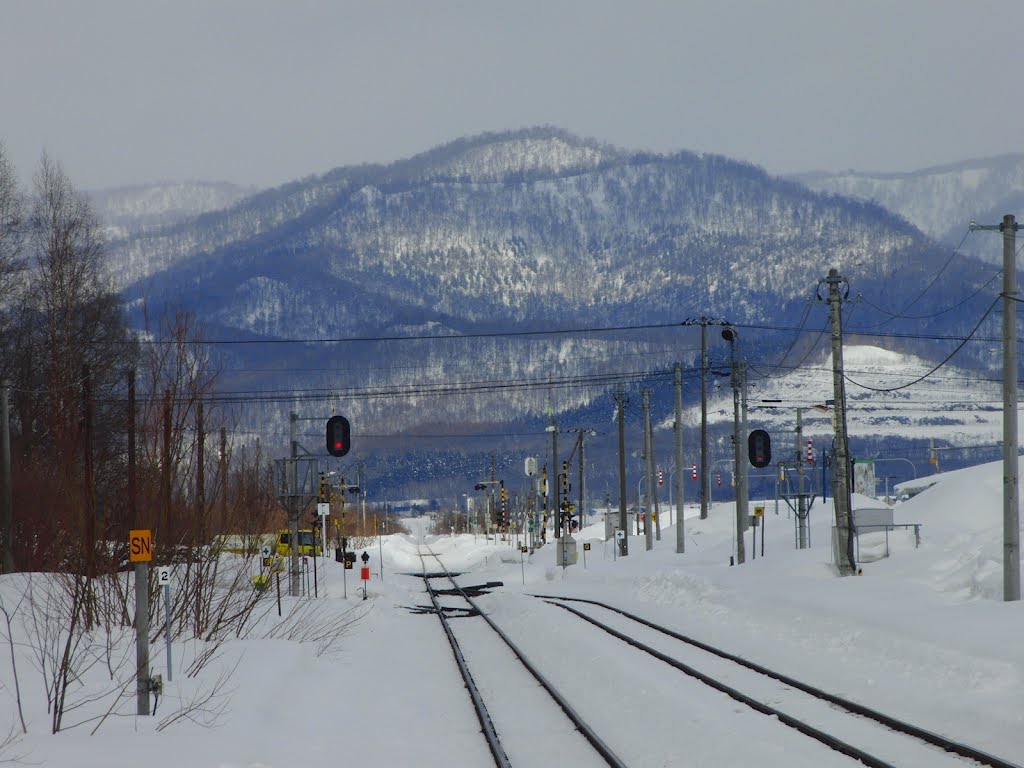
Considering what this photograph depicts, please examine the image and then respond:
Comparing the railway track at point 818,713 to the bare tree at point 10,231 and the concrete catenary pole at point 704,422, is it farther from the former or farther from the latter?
the concrete catenary pole at point 704,422

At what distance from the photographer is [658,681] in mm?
22422

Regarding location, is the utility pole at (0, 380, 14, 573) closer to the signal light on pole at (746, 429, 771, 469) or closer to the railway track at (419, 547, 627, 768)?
the railway track at (419, 547, 627, 768)

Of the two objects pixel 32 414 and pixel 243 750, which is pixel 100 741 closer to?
pixel 243 750

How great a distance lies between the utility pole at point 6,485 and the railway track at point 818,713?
60.4ft

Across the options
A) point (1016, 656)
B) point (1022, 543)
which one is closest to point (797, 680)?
point (1016, 656)

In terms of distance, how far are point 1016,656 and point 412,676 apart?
34.9ft

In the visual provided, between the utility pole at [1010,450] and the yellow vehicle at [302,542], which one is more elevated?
the utility pole at [1010,450]

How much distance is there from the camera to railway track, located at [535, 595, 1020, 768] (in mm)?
15695

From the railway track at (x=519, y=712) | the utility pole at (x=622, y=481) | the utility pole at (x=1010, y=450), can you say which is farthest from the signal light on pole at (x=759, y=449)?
the utility pole at (x=622, y=481)

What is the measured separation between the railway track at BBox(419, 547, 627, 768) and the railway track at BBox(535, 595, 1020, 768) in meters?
2.58

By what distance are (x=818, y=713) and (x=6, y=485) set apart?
26.7 m

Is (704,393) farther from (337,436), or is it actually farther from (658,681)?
(658,681)

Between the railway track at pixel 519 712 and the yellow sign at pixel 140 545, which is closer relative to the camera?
the railway track at pixel 519 712

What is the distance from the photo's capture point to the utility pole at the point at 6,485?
38.4 m
